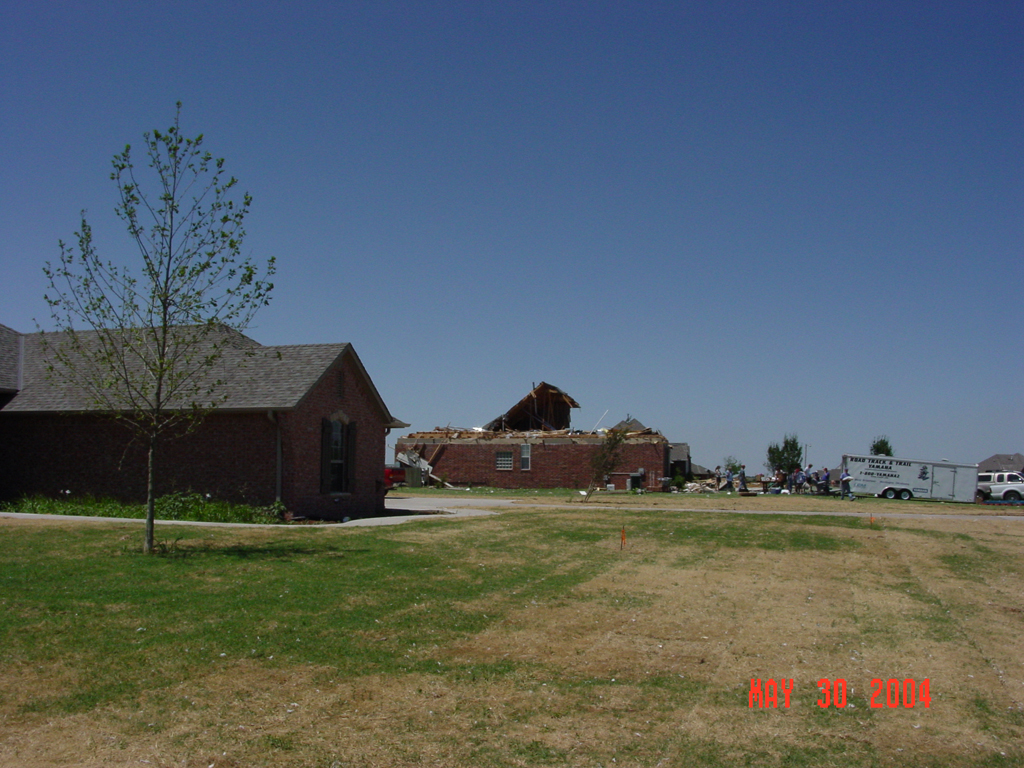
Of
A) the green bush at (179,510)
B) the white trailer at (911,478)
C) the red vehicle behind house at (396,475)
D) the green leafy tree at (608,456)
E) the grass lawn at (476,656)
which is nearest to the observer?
the grass lawn at (476,656)

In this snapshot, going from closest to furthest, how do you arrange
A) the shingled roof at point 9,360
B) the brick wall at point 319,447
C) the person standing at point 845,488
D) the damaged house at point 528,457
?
the brick wall at point 319,447 < the shingled roof at point 9,360 < the person standing at point 845,488 < the damaged house at point 528,457

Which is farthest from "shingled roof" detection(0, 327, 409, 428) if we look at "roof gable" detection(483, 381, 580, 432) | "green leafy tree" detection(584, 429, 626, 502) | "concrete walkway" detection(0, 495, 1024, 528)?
"roof gable" detection(483, 381, 580, 432)

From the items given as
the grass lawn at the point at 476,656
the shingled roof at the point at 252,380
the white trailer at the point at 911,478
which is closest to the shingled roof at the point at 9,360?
the shingled roof at the point at 252,380

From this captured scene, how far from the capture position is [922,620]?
1112cm

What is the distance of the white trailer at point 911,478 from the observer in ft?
135

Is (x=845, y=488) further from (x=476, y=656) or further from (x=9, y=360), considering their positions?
(x=476, y=656)

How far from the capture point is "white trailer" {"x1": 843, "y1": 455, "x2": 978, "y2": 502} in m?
41.2

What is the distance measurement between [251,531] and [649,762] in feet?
40.9

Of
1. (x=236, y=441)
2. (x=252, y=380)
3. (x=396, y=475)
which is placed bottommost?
(x=396, y=475)

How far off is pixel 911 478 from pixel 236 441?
33.8 metres

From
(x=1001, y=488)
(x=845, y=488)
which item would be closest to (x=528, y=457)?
(x=845, y=488)

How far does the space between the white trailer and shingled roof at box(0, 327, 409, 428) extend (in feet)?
93.4

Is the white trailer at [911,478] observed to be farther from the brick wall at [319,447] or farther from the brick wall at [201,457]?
the brick wall at [201,457]

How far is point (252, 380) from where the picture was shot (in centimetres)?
2173
